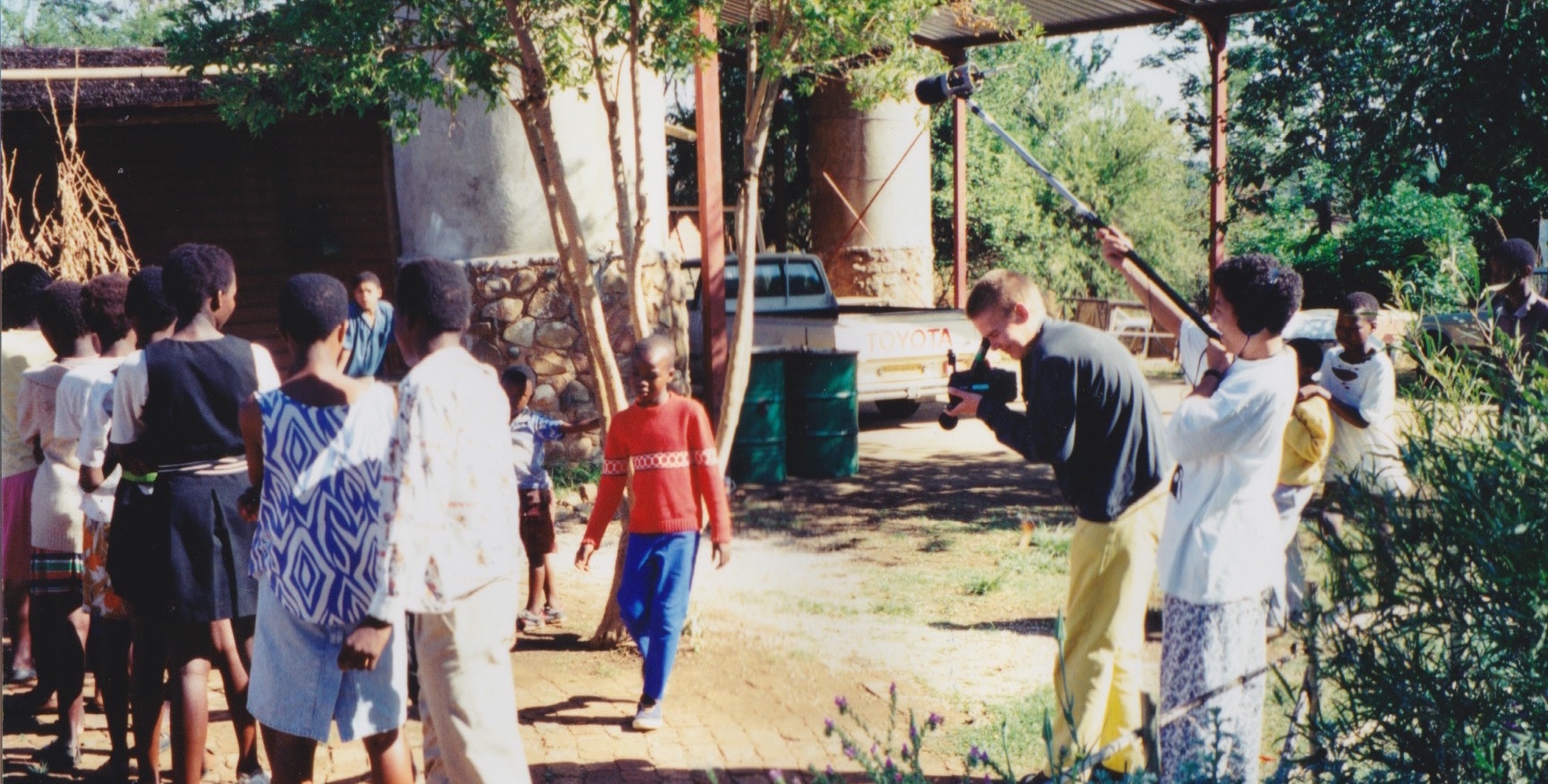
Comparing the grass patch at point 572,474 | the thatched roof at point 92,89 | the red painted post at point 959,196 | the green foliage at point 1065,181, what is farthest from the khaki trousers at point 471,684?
the green foliage at point 1065,181

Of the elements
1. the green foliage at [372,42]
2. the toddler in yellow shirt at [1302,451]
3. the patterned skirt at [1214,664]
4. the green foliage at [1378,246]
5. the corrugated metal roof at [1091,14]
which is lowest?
the patterned skirt at [1214,664]

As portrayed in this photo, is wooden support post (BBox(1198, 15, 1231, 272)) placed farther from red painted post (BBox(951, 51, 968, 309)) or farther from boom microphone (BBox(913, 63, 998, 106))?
boom microphone (BBox(913, 63, 998, 106))

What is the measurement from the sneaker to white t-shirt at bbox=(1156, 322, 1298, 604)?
6.94ft

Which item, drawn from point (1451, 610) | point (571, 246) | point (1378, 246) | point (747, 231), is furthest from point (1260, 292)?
point (1378, 246)

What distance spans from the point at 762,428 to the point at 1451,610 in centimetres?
857

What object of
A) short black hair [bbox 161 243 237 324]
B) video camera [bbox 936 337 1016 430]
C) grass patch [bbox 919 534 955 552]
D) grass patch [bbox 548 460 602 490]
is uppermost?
short black hair [bbox 161 243 237 324]

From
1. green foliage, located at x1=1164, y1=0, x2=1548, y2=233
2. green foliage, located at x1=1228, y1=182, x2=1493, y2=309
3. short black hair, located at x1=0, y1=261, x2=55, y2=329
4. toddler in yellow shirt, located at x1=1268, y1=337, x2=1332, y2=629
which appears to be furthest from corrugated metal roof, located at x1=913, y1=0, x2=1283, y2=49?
short black hair, located at x1=0, y1=261, x2=55, y2=329

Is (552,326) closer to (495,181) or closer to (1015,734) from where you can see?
(495,181)

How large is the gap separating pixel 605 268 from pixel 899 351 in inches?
158

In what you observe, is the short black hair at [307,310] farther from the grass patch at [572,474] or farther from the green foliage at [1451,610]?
the grass patch at [572,474]

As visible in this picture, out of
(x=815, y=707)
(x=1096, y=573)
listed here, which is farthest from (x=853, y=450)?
(x=1096, y=573)

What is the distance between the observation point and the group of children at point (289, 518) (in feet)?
11.4

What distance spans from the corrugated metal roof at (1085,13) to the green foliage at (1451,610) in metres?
11.0

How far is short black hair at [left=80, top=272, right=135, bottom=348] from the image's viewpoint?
187 inches
